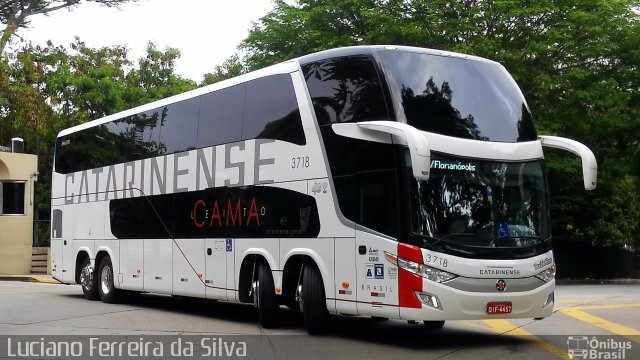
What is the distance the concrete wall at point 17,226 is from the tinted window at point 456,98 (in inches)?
946

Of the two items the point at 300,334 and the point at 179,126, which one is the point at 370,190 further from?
the point at 179,126

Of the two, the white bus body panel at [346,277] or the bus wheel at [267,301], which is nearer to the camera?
the white bus body panel at [346,277]

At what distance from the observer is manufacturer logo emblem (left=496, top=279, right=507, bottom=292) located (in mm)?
10577

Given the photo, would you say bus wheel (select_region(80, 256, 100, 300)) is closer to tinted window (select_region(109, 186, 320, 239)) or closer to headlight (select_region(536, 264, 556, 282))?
tinted window (select_region(109, 186, 320, 239))

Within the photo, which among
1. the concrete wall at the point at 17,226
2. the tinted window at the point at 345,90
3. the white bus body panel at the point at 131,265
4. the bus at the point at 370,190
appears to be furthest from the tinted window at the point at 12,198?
the tinted window at the point at 345,90

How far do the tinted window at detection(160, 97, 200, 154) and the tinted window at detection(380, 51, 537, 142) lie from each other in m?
5.32

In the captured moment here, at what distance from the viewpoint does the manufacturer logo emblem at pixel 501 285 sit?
10.6m

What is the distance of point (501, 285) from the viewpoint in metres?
10.6

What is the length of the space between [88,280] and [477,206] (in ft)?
38.0

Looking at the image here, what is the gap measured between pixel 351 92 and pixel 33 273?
24.5 metres

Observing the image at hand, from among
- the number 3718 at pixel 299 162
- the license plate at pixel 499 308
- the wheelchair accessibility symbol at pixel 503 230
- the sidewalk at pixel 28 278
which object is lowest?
the sidewalk at pixel 28 278

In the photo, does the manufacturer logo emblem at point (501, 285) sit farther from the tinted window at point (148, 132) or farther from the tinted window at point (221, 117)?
the tinted window at point (148, 132)

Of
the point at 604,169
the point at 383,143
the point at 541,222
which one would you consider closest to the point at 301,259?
the point at 383,143

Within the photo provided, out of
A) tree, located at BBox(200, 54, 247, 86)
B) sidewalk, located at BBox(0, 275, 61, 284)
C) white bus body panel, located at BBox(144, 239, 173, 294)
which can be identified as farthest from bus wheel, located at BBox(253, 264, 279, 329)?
tree, located at BBox(200, 54, 247, 86)
